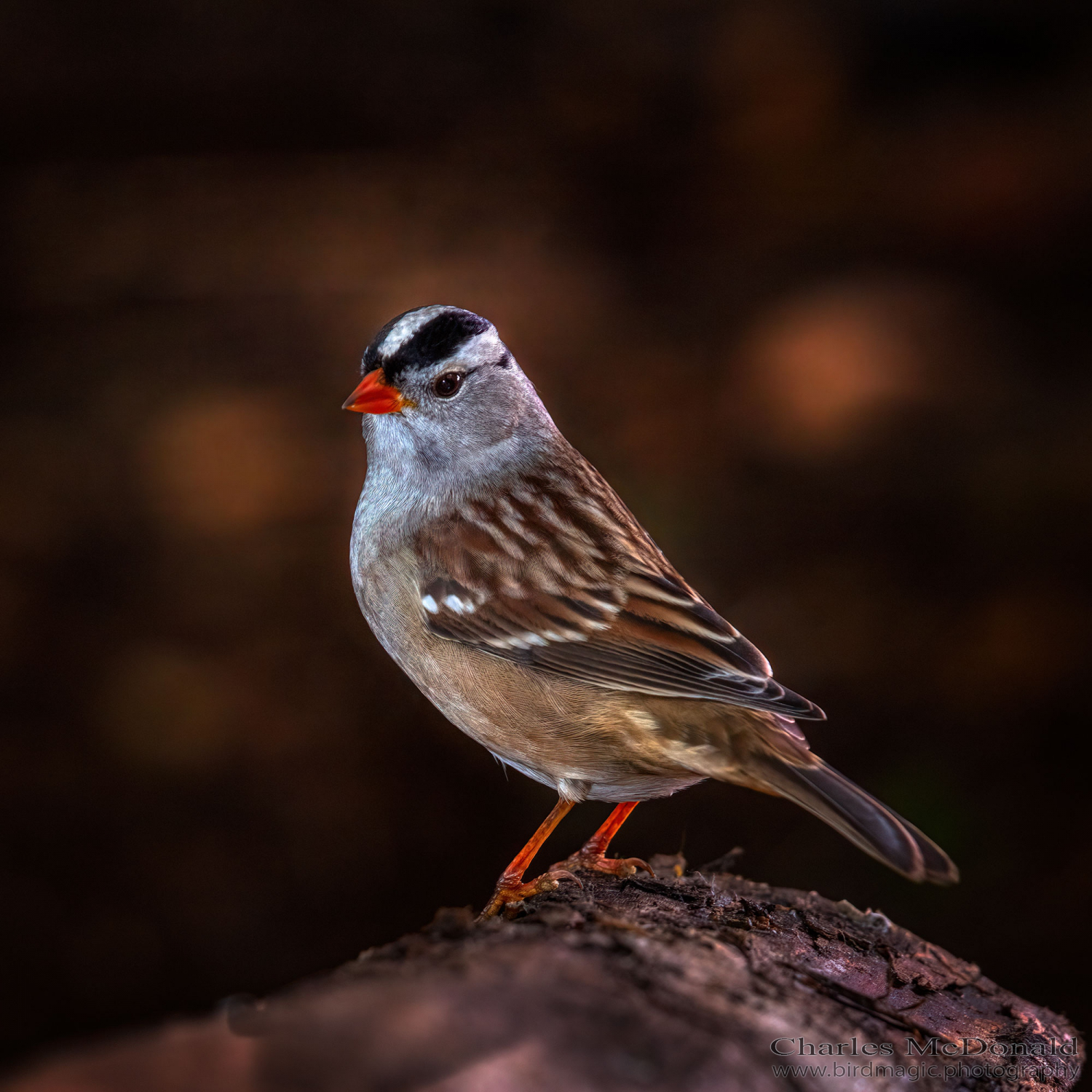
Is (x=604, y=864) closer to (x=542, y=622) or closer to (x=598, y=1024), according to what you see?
(x=542, y=622)

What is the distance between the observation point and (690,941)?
1.81 m

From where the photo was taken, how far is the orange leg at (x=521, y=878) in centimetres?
243

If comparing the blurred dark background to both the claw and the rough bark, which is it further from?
the rough bark

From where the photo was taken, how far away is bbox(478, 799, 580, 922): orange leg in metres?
2.43

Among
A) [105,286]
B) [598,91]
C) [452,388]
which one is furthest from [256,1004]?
[598,91]

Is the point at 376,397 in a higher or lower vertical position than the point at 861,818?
higher

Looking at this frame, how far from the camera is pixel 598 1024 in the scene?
1.41m

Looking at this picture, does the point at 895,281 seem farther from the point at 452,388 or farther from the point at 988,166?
the point at 452,388

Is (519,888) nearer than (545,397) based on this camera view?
Yes

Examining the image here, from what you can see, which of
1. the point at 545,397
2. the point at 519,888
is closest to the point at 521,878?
the point at 519,888

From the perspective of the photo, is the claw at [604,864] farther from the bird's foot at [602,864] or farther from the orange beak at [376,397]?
the orange beak at [376,397]

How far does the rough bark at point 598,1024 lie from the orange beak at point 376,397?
56.8 inches

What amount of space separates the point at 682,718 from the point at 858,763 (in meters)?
2.85

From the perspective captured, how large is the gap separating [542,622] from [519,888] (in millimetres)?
634
